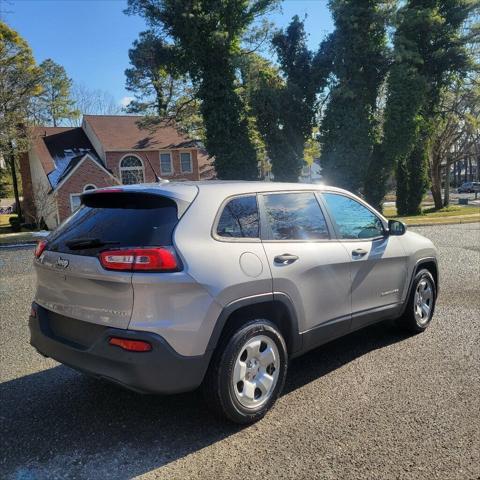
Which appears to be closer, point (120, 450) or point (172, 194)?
point (120, 450)

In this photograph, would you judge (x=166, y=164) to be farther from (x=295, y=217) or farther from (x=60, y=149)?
(x=295, y=217)

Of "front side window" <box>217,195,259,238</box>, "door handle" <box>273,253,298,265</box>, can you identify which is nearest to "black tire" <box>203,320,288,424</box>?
"door handle" <box>273,253,298,265</box>

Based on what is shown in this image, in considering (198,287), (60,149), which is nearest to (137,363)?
(198,287)

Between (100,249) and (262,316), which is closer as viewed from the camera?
(100,249)

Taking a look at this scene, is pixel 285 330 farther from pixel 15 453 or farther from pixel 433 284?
pixel 433 284

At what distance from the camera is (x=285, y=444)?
10.2ft

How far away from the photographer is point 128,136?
37.6m

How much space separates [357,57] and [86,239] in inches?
883

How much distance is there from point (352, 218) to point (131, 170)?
34.1 meters

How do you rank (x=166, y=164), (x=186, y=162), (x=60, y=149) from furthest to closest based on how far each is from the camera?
1. (x=186, y=162)
2. (x=166, y=164)
3. (x=60, y=149)

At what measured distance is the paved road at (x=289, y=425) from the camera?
2.87 meters

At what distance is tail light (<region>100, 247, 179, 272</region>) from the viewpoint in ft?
9.72

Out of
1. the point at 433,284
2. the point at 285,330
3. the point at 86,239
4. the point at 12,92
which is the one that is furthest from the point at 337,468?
the point at 12,92

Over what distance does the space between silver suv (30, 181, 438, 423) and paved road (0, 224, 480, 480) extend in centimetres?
35
